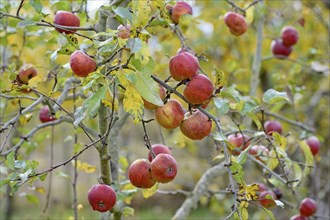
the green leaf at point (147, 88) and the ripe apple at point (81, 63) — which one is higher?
the ripe apple at point (81, 63)

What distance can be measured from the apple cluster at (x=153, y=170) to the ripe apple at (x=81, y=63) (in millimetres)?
→ 243

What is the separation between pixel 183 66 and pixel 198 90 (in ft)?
0.21

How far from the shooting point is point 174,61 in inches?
47.0

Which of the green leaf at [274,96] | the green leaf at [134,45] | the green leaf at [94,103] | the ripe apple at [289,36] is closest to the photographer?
the green leaf at [134,45]

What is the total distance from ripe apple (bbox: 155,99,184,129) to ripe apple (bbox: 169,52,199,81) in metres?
0.06

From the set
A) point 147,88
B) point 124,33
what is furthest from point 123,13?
point 147,88

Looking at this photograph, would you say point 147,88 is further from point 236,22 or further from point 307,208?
point 307,208

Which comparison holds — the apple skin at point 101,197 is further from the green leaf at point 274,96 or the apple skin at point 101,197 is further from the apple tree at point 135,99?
the green leaf at point 274,96

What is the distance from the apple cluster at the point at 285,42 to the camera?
2340 mm

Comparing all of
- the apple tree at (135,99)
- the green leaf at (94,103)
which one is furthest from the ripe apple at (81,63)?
the green leaf at (94,103)

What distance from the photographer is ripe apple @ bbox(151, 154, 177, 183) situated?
3.88 ft

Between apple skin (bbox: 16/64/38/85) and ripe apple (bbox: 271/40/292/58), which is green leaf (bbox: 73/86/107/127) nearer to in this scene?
apple skin (bbox: 16/64/38/85)

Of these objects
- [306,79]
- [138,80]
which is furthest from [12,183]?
[306,79]

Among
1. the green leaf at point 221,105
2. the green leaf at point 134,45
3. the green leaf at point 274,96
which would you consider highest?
the green leaf at point 274,96
